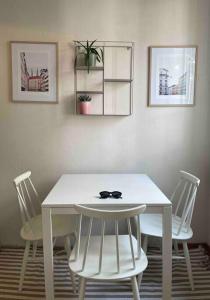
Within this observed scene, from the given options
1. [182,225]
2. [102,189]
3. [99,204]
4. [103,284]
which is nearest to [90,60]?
[102,189]

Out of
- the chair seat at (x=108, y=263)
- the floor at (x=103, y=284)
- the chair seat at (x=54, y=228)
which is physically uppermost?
the chair seat at (x=54, y=228)

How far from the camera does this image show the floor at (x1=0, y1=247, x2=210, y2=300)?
2.17m

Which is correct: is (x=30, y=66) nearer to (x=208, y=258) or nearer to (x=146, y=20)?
(x=146, y=20)

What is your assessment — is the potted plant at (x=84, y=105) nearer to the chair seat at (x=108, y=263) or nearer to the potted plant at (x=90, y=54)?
the potted plant at (x=90, y=54)

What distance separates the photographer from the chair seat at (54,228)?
7.08ft

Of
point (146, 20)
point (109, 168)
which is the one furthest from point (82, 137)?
point (146, 20)

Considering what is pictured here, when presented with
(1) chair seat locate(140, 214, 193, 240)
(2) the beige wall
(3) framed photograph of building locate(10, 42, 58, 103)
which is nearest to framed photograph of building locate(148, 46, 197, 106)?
(2) the beige wall

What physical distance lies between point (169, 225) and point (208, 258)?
107cm

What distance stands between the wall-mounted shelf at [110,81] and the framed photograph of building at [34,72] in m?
0.22

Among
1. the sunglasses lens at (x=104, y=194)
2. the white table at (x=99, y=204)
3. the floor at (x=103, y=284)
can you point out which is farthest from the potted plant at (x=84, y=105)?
the floor at (x=103, y=284)

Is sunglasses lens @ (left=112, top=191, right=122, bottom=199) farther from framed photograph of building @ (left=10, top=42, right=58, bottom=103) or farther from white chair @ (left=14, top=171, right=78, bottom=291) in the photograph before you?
framed photograph of building @ (left=10, top=42, right=58, bottom=103)

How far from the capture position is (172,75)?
2723mm

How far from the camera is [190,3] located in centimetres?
266

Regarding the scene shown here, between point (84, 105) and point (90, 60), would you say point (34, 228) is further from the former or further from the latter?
point (90, 60)
